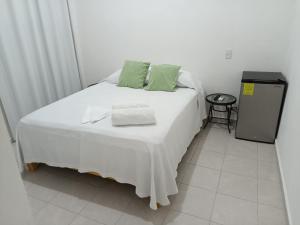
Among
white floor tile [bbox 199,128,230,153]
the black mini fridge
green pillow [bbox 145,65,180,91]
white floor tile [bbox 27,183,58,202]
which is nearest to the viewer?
white floor tile [bbox 27,183,58,202]

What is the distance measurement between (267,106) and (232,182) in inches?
40.6

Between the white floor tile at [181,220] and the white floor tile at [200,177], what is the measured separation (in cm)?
38

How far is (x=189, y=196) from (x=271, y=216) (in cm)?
64

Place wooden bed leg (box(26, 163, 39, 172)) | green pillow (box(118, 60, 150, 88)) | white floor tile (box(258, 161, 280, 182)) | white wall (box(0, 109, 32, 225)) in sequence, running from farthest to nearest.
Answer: green pillow (box(118, 60, 150, 88))
wooden bed leg (box(26, 163, 39, 172))
white floor tile (box(258, 161, 280, 182))
white wall (box(0, 109, 32, 225))

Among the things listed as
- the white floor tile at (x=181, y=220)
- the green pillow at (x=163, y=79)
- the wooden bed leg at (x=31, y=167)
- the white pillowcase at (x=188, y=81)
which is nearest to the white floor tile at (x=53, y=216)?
the wooden bed leg at (x=31, y=167)

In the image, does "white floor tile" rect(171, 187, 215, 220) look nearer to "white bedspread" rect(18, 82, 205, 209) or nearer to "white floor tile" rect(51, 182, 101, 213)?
"white bedspread" rect(18, 82, 205, 209)

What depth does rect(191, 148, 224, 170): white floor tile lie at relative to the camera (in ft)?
7.60

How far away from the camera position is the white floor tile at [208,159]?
7.60 feet

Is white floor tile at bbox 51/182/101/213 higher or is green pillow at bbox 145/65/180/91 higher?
green pillow at bbox 145/65/180/91

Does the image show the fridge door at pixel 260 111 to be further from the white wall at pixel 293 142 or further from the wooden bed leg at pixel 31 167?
the wooden bed leg at pixel 31 167

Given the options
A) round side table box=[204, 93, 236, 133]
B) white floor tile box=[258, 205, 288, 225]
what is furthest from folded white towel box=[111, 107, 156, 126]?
round side table box=[204, 93, 236, 133]

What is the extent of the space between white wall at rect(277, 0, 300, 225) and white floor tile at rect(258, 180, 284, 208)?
10cm

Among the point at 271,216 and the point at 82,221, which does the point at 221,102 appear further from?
the point at 82,221

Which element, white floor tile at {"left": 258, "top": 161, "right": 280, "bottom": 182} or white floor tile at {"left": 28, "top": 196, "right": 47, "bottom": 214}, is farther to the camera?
white floor tile at {"left": 258, "top": 161, "right": 280, "bottom": 182}
